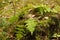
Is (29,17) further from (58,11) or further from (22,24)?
(58,11)

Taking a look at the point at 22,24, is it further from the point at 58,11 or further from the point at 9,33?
the point at 58,11

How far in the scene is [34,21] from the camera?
3.24 meters

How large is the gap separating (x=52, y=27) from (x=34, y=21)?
1.23 ft

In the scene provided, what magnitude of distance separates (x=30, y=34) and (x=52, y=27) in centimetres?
44

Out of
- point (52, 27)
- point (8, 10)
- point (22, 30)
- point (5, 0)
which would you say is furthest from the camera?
point (5, 0)

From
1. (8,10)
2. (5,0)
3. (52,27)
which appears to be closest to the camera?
(52,27)


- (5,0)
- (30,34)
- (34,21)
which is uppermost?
(5,0)

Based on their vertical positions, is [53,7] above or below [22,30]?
above

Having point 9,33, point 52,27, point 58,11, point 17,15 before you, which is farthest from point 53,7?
point 9,33

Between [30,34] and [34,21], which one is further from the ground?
[34,21]

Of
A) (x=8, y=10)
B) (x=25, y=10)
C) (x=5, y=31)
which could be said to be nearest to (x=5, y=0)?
(x=8, y=10)

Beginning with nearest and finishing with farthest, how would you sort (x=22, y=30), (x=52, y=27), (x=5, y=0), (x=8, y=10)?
1. (x=22, y=30)
2. (x=52, y=27)
3. (x=8, y=10)
4. (x=5, y=0)

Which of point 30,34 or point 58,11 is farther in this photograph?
point 58,11

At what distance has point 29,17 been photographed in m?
3.36
